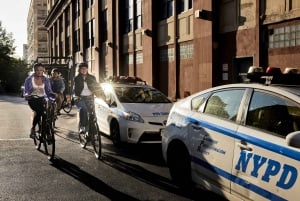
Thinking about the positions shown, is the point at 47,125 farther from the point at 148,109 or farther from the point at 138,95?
the point at 138,95

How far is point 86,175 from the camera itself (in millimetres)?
7098

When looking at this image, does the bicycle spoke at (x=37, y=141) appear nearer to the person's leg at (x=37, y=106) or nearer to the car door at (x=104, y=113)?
the person's leg at (x=37, y=106)

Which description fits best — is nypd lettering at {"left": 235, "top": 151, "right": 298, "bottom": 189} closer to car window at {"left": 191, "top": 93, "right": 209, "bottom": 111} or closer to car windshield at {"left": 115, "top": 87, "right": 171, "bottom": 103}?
car window at {"left": 191, "top": 93, "right": 209, "bottom": 111}

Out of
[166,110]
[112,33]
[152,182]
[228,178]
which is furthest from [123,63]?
[228,178]

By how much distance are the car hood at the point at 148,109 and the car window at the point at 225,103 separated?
3966mm

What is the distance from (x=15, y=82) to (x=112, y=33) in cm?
4517

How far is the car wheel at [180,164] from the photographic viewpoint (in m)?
5.95

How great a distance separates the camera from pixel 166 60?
69.6 feet

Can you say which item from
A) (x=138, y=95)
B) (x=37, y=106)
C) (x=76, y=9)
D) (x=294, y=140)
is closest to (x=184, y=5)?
(x=138, y=95)

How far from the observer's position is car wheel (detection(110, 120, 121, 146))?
9714mm

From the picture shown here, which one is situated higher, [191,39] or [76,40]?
[76,40]

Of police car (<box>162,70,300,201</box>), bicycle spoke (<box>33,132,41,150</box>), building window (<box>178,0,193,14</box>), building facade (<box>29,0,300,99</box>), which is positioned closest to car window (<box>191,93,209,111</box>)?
police car (<box>162,70,300,201</box>)

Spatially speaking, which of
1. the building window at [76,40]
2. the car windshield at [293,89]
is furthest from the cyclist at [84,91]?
the building window at [76,40]

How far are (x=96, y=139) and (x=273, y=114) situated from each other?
4.85 meters
